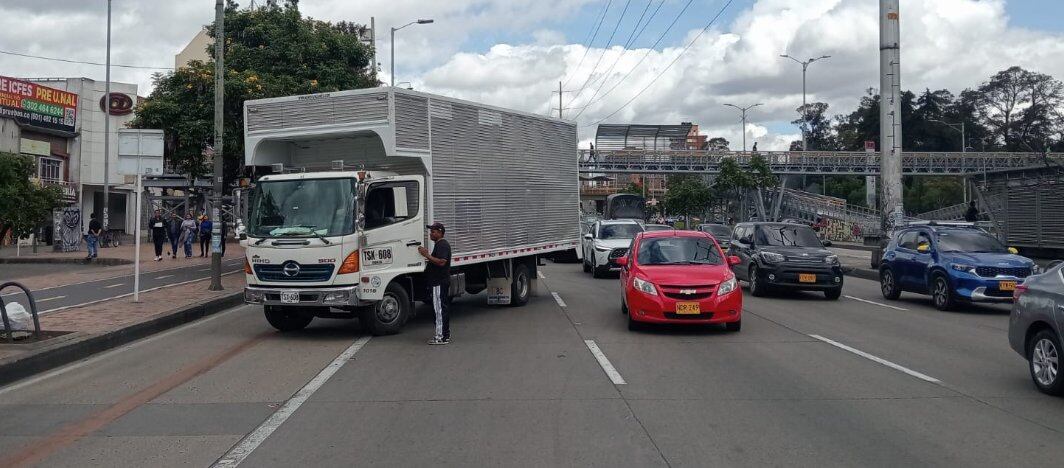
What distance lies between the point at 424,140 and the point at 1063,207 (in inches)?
829

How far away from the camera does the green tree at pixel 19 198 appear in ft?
91.1

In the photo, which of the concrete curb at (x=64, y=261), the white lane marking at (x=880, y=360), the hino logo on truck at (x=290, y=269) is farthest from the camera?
the concrete curb at (x=64, y=261)

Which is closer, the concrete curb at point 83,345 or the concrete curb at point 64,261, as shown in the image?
the concrete curb at point 83,345

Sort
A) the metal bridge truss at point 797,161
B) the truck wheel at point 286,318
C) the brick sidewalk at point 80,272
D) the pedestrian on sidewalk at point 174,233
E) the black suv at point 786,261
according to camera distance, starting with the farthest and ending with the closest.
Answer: the metal bridge truss at point 797,161, the pedestrian on sidewalk at point 174,233, the brick sidewalk at point 80,272, the black suv at point 786,261, the truck wheel at point 286,318

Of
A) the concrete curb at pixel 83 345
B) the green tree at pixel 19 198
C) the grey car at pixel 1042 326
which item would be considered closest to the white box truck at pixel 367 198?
the concrete curb at pixel 83 345

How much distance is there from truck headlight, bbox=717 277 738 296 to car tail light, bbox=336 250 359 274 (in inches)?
203

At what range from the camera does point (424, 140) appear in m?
12.7

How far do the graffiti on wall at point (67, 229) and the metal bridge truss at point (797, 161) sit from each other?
125ft

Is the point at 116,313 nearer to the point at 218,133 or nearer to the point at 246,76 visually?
the point at 218,133

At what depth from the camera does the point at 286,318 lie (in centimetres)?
1302

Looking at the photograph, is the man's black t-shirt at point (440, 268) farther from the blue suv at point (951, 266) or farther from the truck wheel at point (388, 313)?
the blue suv at point (951, 266)

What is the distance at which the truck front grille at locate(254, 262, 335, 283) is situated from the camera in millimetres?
11438

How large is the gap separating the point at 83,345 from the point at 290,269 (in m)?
2.76

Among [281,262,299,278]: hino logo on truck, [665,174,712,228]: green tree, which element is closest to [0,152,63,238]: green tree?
[281,262,299,278]: hino logo on truck
